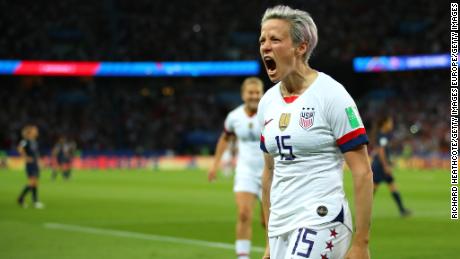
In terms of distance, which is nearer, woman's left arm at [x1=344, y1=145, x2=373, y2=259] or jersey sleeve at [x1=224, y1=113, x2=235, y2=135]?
woman's left arm at [x1=344, y1=145, x2=373, y2=259]

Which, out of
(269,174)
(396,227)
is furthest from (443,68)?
(269,174)

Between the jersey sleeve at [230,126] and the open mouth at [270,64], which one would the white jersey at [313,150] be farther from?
the jersey sleeve at [230,126]

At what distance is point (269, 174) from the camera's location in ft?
19.1

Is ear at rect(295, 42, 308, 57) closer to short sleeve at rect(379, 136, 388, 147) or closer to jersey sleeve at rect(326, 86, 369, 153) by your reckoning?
jersey sleeve at rect(326, 86, 369, 153)

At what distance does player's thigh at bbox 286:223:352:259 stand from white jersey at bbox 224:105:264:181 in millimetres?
7055

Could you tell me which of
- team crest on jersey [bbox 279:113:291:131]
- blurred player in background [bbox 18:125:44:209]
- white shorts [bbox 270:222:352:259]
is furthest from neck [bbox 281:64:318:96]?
blurred player in background [bbox 18:125:44:209]

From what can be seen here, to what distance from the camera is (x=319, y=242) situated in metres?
5.10

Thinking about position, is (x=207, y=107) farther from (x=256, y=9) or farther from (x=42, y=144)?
(x=42, y=144)

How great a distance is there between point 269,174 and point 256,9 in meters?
64.1

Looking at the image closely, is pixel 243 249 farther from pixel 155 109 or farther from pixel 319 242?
pixel 155 109

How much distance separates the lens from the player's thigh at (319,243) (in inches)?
201

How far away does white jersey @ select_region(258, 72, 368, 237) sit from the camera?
512 centimetres

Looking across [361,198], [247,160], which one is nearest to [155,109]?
[247,160]

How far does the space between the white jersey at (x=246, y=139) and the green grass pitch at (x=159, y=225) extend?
1527 millimetres
